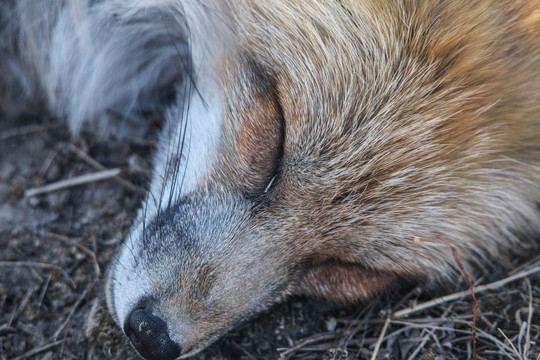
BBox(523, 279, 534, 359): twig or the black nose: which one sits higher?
BBox(523, 279, 534, 359): twig

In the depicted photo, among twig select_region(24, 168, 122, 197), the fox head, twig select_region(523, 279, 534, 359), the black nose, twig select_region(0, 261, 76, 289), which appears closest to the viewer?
the black nose

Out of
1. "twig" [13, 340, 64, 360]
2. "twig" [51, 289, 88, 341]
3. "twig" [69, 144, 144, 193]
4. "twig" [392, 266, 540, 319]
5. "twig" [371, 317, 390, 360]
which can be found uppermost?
"twig" [392, 266, 540, 319]

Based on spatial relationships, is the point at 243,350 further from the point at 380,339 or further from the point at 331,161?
the point at 331,161

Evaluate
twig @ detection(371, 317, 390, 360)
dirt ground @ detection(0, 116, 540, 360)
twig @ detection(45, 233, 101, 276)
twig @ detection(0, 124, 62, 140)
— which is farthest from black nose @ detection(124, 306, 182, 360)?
twig @ detection(0, 124, 62, 140)

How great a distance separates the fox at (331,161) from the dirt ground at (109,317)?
21 centimetres

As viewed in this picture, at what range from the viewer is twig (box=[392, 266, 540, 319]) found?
230cm

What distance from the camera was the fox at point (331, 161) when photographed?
6.32 feet

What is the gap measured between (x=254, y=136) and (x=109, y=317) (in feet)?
3.71

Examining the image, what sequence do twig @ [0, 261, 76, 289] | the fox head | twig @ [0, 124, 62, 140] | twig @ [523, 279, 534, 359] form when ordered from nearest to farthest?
the fox head < twig @ [523, 279, 534, 359] < twig @ [0, 261, 76, 289] < twig @ [0, 124, 62, 140]

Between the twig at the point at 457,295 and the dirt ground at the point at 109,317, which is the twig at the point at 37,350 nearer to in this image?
the dirt ground at the point at 109,317

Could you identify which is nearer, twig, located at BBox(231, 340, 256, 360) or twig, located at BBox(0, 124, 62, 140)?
twig, located at BBox(231, 340, 256, 360)

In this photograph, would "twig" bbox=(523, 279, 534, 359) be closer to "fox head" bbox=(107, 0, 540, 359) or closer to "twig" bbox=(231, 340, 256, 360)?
"fox head" bbox=(107, 0, 540, 359)

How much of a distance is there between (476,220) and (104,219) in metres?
1.94

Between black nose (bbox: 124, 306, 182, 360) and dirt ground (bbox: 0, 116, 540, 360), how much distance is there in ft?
1.21
